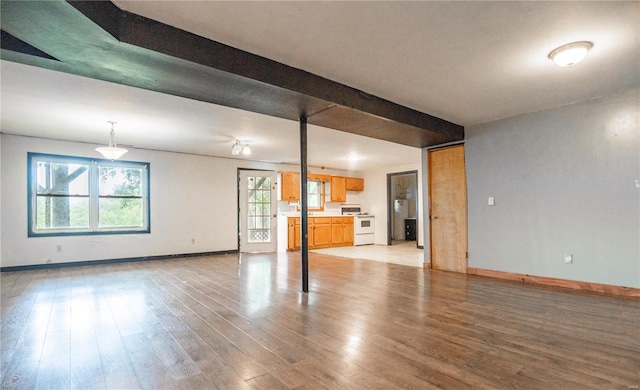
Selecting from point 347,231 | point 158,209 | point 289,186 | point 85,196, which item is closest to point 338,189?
point 347,231

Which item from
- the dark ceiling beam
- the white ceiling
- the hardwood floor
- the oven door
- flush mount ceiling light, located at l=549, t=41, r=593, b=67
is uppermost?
the white ceiling

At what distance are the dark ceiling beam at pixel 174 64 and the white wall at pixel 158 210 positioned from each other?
14.2 feet

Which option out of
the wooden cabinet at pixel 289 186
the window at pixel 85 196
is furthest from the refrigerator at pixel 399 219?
the window at pixel 85 196

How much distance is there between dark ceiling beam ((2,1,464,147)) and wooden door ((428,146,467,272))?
1876 mm

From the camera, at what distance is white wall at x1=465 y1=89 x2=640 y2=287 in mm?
3559

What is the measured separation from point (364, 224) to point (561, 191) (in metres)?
5.77

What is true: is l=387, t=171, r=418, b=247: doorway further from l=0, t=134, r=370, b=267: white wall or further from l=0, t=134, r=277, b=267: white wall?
l=0, t=134, r=277, b=267: white wall

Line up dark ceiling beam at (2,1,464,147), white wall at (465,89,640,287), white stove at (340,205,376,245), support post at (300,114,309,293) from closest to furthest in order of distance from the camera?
dark ceiling beam at (2,1,464,147) < white wall at (465,89,640,287) < support post at (300,114,309,293) < white stove at (340,205,376,245)

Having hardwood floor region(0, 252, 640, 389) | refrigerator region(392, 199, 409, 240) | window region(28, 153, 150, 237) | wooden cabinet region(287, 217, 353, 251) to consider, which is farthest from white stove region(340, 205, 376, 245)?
window region(28, 153, 150, 237)

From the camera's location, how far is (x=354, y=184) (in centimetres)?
988

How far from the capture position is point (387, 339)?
2373mm

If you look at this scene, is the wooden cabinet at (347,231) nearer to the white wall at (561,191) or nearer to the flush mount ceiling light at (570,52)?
the white wall at (561,191)

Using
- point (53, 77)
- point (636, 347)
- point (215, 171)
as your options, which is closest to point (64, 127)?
point (53, 77)

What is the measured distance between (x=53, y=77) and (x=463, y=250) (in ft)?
18.8
